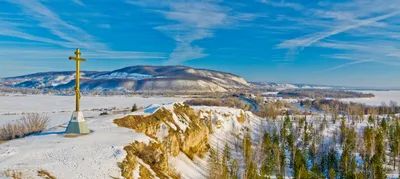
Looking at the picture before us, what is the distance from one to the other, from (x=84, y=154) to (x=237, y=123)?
84224 mm

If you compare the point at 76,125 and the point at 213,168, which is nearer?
the point at 76,125

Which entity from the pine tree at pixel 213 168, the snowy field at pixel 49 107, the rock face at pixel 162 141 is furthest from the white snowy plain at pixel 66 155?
the snowy field at pixel 49 107

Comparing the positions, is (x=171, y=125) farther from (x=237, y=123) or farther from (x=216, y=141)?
(x=237, y=123)

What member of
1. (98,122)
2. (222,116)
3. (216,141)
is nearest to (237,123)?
(222,116)

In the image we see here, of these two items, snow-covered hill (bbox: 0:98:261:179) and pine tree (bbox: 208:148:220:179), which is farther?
pine tree (bbox: 208:148:220:179)

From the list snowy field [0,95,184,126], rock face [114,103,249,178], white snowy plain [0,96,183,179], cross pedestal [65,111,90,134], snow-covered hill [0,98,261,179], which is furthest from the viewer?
snowy field [0,95,184,126]

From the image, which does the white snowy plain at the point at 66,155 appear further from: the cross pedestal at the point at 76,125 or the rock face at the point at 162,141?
the rock face at the point at 162,141

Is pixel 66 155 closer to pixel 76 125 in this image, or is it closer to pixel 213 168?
pixel 76 125

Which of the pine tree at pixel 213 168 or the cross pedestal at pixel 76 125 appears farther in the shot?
the pine tree at pixel 213 168

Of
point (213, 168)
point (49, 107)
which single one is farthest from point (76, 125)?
point (49, 107)

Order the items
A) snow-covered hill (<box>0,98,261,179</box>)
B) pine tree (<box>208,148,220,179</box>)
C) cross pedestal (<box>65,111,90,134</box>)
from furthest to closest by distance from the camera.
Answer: pine tree (<box>208,148,220,179</box>), cross pedestal (<box>65,111,90,134</box>), snow-covered hill (<box>0,98,261,179</box>)

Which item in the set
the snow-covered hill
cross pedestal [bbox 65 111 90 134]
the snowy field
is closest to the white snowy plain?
the snow-covered hill

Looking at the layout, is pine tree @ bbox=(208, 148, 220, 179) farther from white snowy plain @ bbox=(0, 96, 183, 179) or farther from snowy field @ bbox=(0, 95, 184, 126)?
snowy field @ bbox=(0, 95, 184, 126)

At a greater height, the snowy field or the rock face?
the rock face
